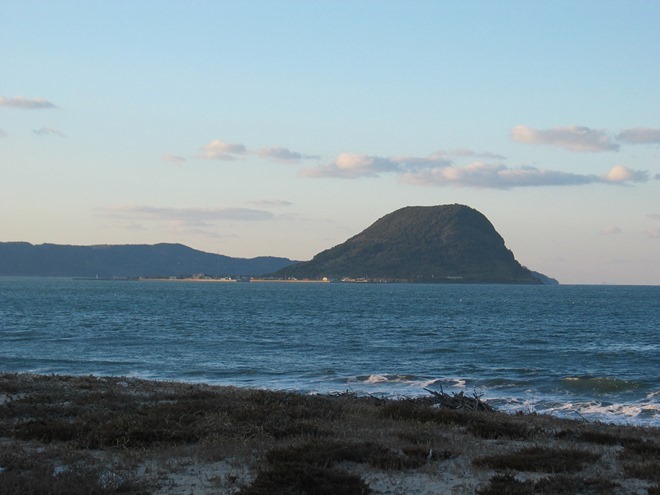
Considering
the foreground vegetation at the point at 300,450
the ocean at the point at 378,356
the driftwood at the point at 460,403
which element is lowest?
the ocean at the point at 378,356

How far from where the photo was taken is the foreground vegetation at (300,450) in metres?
10.9

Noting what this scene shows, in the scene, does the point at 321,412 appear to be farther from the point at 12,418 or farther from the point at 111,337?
the point at 111,337

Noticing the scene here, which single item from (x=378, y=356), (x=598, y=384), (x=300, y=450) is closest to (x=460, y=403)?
(x=300, y=450)

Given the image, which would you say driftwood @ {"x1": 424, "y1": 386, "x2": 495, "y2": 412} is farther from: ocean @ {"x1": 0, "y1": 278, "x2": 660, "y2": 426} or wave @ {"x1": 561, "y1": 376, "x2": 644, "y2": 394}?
wave @ {"x1": 561, "y1": 376, "x2": 644, "y2": 394}

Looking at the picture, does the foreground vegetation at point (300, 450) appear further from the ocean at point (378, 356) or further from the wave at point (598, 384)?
the wave at point (598, 384)

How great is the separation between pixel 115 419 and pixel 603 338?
51270mm

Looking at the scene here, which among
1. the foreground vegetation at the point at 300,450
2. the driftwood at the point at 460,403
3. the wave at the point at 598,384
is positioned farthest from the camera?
the wave at the point at 598,384

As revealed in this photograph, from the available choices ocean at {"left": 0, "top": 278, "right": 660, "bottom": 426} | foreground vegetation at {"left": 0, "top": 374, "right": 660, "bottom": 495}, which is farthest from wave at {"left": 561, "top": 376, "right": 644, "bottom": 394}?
foreground vegetation at {"left": 0, "top": 374, "right": 660, "bottom": 495}

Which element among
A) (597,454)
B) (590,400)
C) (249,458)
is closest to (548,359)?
(590,400)

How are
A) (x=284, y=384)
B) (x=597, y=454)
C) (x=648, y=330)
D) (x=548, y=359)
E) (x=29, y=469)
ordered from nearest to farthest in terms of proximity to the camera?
1. (x=29, y=469)
2. (x=597, y=454)
3. (x=284, y=384)
4. (x=548, y=359)
5. (x=648, y=330)

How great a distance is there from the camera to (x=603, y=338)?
60.1m

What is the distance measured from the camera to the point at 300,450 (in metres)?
12.5

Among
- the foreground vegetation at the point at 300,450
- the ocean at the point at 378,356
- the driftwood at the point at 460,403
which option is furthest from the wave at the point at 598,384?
the foreground vegetation at the point at 300,450

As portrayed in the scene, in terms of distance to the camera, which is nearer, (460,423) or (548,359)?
(460,423)
